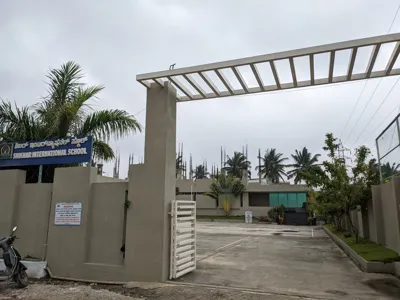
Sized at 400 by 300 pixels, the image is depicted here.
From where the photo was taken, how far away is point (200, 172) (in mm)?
71688

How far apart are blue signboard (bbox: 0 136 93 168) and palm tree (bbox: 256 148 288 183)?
42.8 m

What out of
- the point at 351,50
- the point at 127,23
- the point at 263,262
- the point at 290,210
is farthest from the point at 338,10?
the point at 290,210

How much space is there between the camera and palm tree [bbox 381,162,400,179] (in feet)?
28.8

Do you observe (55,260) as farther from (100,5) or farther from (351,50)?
(351,50)

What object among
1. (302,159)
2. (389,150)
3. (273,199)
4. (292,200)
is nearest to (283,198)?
(292,200)

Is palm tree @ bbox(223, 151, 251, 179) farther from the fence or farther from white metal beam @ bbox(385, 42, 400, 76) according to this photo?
white metal beam @ bbox(385, 42, 400, 76)

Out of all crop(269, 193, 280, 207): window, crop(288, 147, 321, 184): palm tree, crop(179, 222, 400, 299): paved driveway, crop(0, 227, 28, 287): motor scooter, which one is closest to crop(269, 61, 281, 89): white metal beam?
crop(179, 222, 400, 299): paved driveway

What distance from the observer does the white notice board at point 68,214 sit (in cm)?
712

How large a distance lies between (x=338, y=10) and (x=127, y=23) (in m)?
5.08

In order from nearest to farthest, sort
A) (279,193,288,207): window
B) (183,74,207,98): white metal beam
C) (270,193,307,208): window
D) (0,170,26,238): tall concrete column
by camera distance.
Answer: (183,74,207,98): white metal beam → (0,170,26,238): tall concrete column → (270,193,307,208): window → (279,193,288,207): window

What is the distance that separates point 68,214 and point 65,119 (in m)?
2.65

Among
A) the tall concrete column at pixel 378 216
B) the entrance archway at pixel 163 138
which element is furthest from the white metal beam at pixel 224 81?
the tall concrete column at pixel 378 216

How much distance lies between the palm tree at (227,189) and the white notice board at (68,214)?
2749 centimetres

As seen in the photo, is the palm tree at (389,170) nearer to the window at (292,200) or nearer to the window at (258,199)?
the window at (292,200)
